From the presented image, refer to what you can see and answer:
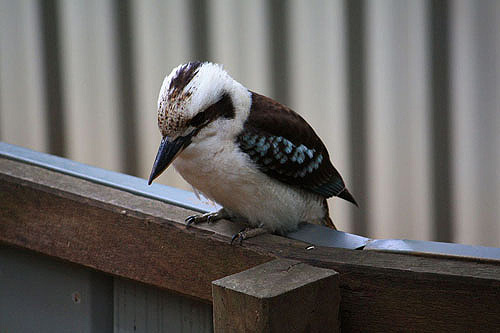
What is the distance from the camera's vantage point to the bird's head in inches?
42.7

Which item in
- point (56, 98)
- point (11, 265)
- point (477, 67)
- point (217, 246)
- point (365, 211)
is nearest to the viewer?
point (217, 246)

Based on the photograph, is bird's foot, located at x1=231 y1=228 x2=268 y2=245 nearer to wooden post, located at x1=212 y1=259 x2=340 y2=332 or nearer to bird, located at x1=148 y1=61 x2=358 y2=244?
bird, located at x1=148 y1=61 x2=358 y2=244

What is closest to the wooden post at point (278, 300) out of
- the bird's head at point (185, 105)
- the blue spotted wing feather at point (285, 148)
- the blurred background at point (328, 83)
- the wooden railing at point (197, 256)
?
the wooden railing at point (197, 256)

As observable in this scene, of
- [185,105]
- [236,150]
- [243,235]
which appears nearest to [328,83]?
[236,150]

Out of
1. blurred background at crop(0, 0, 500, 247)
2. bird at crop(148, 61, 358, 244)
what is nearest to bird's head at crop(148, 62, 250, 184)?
bird at crop(148, 61, 358, 244)

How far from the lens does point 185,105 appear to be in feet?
3.59

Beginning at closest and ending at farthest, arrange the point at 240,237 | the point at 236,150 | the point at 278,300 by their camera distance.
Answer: the point at 278,300
the point at 240,237
the point at 236,150

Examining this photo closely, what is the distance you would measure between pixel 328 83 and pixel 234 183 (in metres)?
0.72

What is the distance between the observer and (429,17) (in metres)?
1.75

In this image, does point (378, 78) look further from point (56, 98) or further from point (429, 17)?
point (56, 98)

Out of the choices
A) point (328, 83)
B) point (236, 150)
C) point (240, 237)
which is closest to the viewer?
point (240, 237)

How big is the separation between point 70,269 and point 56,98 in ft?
3.31

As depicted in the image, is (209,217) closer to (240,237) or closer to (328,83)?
(240,237)

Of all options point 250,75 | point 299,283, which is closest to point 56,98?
point 250,75
